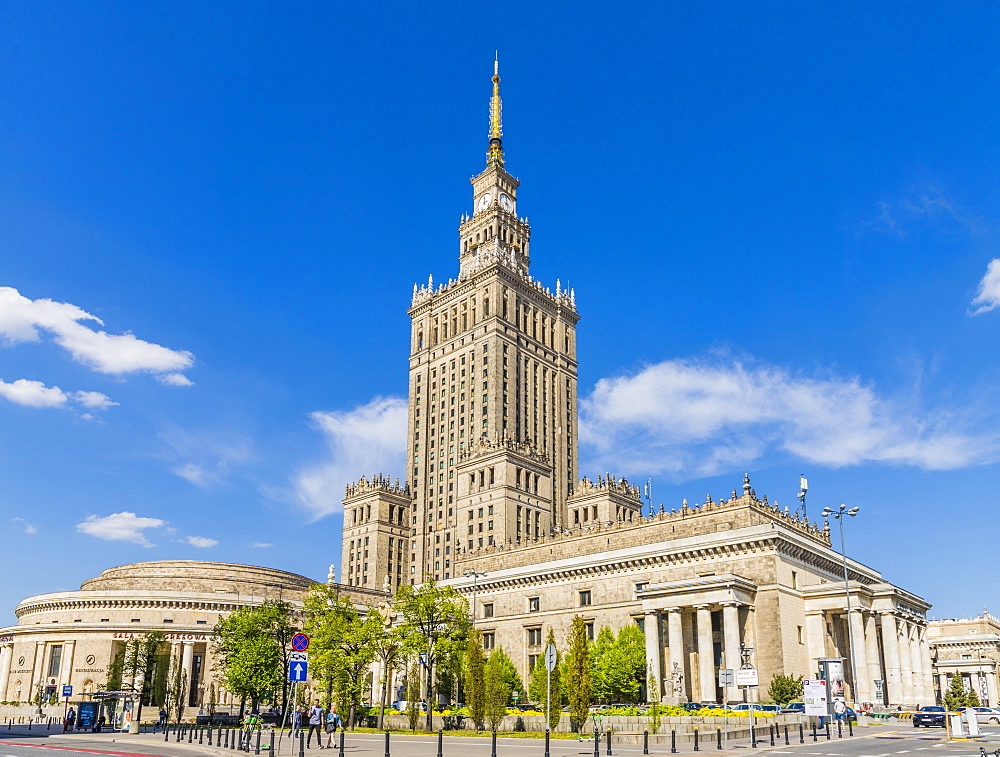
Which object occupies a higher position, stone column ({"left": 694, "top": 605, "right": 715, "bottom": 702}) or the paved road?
stone column ({"left": 694, "top": 605, "right": 715, "bottom": 702})

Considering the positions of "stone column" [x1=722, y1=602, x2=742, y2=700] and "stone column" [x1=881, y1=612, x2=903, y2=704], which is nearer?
"stone column" [x1=722, y1=602, x2=742, y2=700]

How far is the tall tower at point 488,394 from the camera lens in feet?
398

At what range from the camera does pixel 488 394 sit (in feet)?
445

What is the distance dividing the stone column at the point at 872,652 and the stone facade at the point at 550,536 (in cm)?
19

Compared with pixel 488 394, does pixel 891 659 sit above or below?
below

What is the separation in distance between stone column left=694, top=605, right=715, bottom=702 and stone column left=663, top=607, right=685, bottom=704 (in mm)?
1617

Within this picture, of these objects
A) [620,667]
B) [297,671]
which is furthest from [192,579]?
[297,671]

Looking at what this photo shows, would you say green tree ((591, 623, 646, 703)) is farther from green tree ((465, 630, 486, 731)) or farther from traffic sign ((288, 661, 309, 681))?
traffic sign ((288, 661, 309, 681))

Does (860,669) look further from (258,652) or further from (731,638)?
(258,652)

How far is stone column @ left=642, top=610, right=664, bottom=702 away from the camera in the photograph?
2724 inches

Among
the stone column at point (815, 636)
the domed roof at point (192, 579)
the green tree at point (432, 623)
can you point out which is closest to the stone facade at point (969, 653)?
the stone column at point (815, 636)

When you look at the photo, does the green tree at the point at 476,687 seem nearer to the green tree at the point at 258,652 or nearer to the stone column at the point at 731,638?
the stone column at the point at 731,638

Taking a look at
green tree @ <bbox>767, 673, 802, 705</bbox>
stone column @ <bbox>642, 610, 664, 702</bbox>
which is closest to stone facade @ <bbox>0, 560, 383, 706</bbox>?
stone column @ <bbox>642, 610, 664, 702</bbox>

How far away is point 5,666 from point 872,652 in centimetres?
11909
